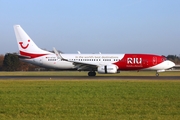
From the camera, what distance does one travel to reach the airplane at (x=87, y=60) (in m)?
41.3

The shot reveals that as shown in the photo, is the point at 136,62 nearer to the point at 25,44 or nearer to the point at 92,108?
the point at 25,44

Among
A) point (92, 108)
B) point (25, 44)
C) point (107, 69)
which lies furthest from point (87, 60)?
point (92, 108)

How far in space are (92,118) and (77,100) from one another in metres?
4.28

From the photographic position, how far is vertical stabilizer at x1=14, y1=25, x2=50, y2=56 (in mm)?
42500

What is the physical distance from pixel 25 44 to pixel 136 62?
13.6 metres

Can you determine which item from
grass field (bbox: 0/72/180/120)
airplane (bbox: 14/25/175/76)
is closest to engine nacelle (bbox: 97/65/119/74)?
airplane (bbox: 14/25/175/76)

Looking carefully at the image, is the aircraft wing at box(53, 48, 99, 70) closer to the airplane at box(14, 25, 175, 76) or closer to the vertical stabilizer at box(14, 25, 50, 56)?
the airplane at box(14, 25, 175, 76)

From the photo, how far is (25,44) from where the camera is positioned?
42.8 m

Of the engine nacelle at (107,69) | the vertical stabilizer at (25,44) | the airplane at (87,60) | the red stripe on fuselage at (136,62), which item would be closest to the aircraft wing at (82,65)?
the airplane at (87,60)

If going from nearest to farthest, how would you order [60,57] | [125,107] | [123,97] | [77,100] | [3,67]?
1. [125,107]
2. [77,100]
3. [123,97]
4. [60,57]
5. [3,67]

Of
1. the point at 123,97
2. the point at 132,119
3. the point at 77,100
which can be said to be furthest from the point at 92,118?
the point at 123,97

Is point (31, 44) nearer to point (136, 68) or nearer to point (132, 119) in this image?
point (136, 68)

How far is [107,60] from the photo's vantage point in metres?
41.8

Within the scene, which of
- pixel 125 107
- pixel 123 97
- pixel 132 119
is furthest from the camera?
pixel 123 97
